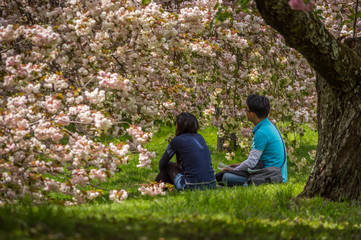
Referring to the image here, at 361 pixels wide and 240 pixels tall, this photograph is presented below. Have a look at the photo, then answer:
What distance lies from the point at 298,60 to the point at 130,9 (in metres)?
3.51

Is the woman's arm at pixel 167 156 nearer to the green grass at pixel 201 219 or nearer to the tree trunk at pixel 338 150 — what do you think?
the green grass at pixel 201 219

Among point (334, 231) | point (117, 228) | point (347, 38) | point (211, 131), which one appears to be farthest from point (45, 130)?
point (211, 131)

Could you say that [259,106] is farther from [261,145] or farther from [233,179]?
[233,179]

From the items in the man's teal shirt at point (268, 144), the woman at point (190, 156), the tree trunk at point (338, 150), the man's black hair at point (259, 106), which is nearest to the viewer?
the tree trunk at point (338, 150)

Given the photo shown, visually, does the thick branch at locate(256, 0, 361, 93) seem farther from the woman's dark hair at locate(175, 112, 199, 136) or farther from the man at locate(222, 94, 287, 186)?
the woman's dark hair at locate(175, 112, 199, 136)

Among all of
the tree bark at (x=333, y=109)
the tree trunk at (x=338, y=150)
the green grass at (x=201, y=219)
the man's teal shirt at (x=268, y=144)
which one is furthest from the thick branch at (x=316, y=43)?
the man's teal shirt at (x=268, y=144)

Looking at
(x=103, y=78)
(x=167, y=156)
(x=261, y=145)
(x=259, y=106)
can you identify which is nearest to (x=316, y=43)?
(x=259, y=106)

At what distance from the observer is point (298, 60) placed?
7559 mm

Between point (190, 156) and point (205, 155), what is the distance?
22 centimetres

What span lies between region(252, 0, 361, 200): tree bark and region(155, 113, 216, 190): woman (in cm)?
142

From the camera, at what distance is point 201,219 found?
353 centimetres

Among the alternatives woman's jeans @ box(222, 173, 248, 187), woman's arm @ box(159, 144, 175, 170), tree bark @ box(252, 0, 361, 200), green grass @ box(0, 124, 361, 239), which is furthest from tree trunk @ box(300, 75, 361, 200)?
woman's arm @ box(159, 144, 175, 170)

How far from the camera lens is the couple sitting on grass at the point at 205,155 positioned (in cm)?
593

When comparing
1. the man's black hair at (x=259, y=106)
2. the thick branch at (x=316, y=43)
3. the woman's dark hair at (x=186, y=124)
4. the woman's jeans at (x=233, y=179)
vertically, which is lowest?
the woman's jeans at (x=233, y=179)
